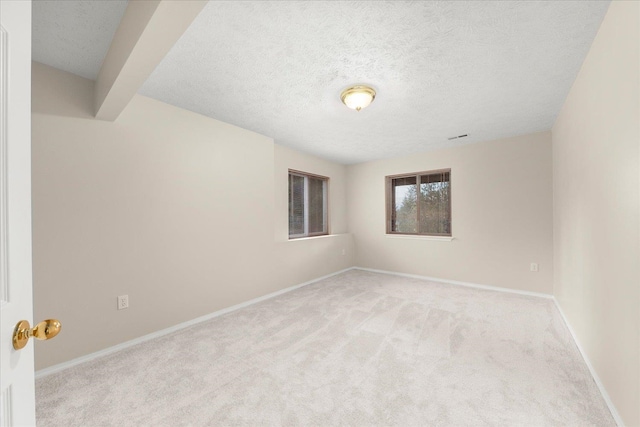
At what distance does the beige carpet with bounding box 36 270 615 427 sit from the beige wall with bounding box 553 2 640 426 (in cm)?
29

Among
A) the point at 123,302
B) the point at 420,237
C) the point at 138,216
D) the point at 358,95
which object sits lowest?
the point at 123,302

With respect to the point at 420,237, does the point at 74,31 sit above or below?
above

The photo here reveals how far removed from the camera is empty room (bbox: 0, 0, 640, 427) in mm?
1374

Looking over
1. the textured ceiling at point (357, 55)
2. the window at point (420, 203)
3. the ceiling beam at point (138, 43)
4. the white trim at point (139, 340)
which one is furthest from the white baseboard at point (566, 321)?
the ceiling beam at point (138, 43)

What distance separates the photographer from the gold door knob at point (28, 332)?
2.05 feet

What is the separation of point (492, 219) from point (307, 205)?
3.00 m

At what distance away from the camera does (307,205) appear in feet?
15.4

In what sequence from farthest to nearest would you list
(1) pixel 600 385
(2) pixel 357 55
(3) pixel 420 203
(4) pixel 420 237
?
(3) pixel 420 203, (4) pixel 420 237, (2) pixel 357 55, (1) pixel 600 385

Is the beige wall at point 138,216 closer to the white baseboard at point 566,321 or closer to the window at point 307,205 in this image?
the window at point 307,205

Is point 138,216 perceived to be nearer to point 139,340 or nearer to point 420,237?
point 139,340

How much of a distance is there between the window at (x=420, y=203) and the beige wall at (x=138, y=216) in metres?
2.58

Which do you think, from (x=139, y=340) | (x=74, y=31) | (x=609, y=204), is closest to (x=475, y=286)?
(x=609, y=204)

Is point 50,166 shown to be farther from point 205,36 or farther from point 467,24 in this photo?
point 467,24

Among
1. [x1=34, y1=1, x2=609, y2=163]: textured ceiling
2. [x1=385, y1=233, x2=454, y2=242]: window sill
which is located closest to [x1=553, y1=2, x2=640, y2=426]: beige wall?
[x1=34, y1=1, x2=609, y2=163]: textured ceiling
